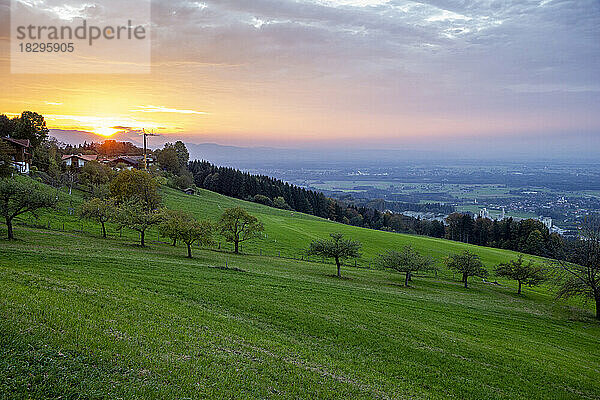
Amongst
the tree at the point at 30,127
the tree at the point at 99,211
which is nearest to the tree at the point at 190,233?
the tree at the point at 99,211

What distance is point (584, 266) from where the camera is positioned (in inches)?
1608

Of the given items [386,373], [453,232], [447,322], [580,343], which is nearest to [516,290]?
[580,343]

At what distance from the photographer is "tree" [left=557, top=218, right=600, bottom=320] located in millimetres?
39000

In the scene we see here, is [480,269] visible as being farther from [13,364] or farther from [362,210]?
[362,210]

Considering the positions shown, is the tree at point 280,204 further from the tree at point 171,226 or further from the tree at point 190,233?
the tree at point 190,233

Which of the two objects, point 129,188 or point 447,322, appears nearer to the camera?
point 447,322

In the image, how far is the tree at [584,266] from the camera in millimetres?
39000

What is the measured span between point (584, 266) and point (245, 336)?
1717 inches

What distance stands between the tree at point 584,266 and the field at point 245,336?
303 cm

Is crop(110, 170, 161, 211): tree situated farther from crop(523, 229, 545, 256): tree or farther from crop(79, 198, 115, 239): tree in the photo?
crop(523, 229, 545, 256): tree

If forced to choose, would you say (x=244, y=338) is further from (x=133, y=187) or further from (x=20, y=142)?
(x=20, y=142)

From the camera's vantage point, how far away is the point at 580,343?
2853 centimetres

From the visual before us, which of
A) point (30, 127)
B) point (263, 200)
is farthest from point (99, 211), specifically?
point (263, 200)

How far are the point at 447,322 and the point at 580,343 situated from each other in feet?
39.3
